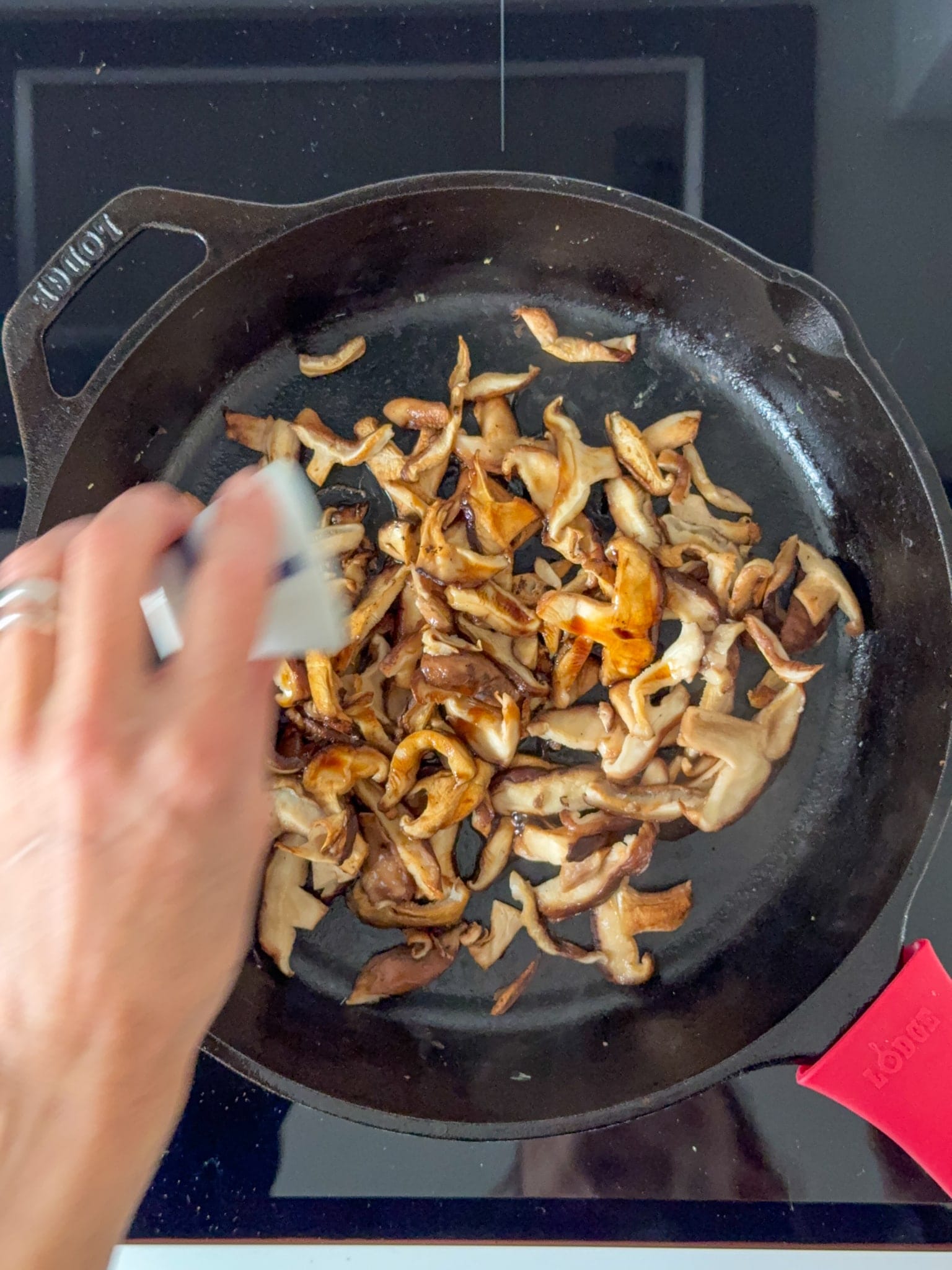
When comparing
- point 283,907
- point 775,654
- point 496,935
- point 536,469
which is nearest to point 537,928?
point 496,935

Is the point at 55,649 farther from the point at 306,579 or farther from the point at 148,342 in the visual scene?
the point at 148,342

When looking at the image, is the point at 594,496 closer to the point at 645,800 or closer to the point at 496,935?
the point at 645,800

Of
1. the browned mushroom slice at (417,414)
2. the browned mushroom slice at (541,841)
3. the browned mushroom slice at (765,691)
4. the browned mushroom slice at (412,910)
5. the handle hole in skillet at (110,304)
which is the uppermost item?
the handle hole in skillet at (110,304)

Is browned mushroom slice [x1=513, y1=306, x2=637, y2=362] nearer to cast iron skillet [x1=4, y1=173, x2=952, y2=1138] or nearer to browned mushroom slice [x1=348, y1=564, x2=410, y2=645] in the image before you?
cast iron skillet [x1=4, y1=173, x2=952, y2=1138]

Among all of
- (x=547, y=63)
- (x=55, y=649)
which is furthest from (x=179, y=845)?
(x=547, y=63)

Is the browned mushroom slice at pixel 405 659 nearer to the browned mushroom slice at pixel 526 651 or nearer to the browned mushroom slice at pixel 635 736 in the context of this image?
the browned mushroom slice at pixel 526 651

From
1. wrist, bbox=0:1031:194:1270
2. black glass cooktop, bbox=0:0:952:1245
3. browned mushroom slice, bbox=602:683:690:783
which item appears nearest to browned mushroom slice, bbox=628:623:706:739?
browned mushroom slice, bbox=602:683:690:783

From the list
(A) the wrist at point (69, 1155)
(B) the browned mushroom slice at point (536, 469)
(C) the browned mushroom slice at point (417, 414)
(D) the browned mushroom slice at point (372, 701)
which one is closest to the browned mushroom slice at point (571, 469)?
(B) the browned mushroom slice at point (536, 469)
